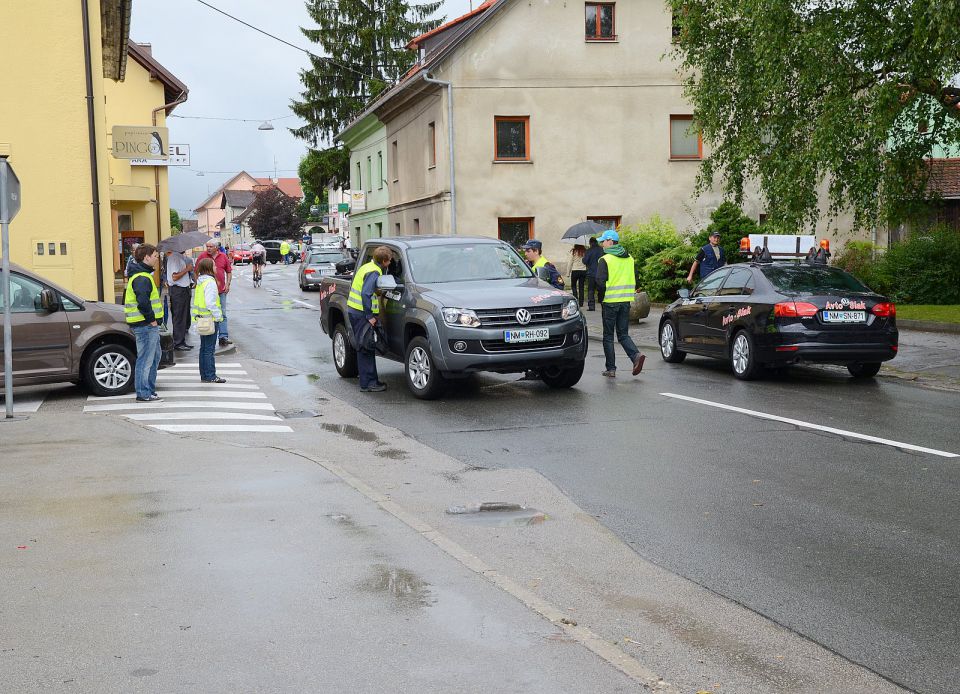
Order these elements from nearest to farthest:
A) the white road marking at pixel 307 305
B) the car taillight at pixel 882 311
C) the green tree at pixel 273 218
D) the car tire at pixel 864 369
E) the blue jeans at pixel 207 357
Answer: the car taillight at pixel 882 311
the car tire at pixel 864 369
the blue jeans at pixel 207 357
the white road marking at pixel 307 305
the green tree at pixel 273 218

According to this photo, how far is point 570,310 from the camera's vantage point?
12.8 m

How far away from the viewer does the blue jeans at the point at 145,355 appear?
12914 mm

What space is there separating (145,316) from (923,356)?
11.0 metres

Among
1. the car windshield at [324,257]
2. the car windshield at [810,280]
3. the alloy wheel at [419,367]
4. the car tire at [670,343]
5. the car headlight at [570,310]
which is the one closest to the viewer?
the alloy wheel at [419,367]

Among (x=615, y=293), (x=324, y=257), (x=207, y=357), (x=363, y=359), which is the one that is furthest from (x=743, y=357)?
(x=324, y=257)

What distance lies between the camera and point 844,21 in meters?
17.3

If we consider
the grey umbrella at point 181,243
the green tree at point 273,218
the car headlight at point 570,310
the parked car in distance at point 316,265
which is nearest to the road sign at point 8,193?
the car headlight at point 570,310

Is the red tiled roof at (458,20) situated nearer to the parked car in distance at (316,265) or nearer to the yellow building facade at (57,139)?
the parked car in distance at (316,265)

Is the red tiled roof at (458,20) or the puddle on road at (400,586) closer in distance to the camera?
the puddle on road at (400,586)

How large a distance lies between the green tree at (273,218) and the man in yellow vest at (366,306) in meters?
107

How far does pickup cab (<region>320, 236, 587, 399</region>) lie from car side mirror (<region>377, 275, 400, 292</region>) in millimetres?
12

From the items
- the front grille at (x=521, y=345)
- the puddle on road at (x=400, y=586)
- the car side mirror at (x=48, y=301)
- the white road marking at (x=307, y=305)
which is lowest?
the puddle on road at (x=400, y=586)

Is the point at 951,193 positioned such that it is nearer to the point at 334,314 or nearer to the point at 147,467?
the point at 334,314

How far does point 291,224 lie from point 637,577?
383ft
